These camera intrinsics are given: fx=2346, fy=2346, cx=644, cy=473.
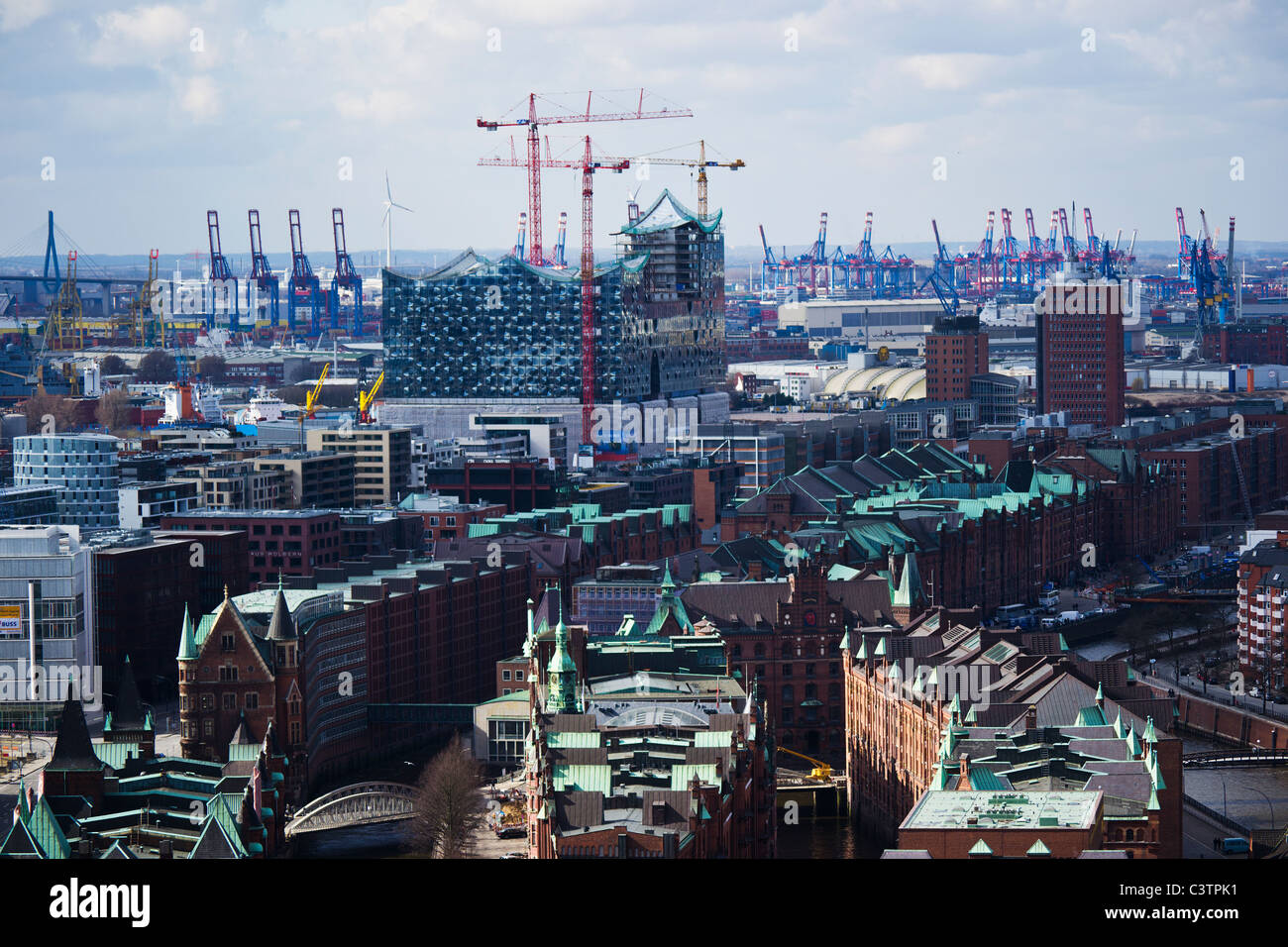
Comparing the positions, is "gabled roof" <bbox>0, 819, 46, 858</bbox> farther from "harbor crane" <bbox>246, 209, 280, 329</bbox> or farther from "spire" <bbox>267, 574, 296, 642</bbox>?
"harbor crane" <bbox>246, 209, 280, 329</bbox>

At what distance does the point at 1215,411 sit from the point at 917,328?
52129 millimetres

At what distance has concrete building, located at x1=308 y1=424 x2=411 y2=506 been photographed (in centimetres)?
6244

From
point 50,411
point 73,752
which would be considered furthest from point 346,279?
point 73,752

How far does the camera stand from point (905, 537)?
49.0 m

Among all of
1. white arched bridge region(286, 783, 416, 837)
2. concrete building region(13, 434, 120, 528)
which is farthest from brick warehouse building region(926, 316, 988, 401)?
white arched bridge region(286, 783, 416, 837)

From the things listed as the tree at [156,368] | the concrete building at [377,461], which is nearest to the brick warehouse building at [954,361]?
the concrete building at [377,461]

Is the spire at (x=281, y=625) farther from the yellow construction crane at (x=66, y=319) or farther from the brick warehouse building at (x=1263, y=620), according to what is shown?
the yellow construction crane at (x=66, y=319)

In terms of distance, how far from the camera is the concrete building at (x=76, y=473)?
53.7 meters

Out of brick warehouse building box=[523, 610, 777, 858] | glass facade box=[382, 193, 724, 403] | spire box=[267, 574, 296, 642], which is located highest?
glass facade box=[382, 193, 724, 403]

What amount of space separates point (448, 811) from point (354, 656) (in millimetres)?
9527

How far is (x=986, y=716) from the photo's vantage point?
92.6 feet

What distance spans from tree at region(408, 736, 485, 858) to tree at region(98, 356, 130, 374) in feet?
260
